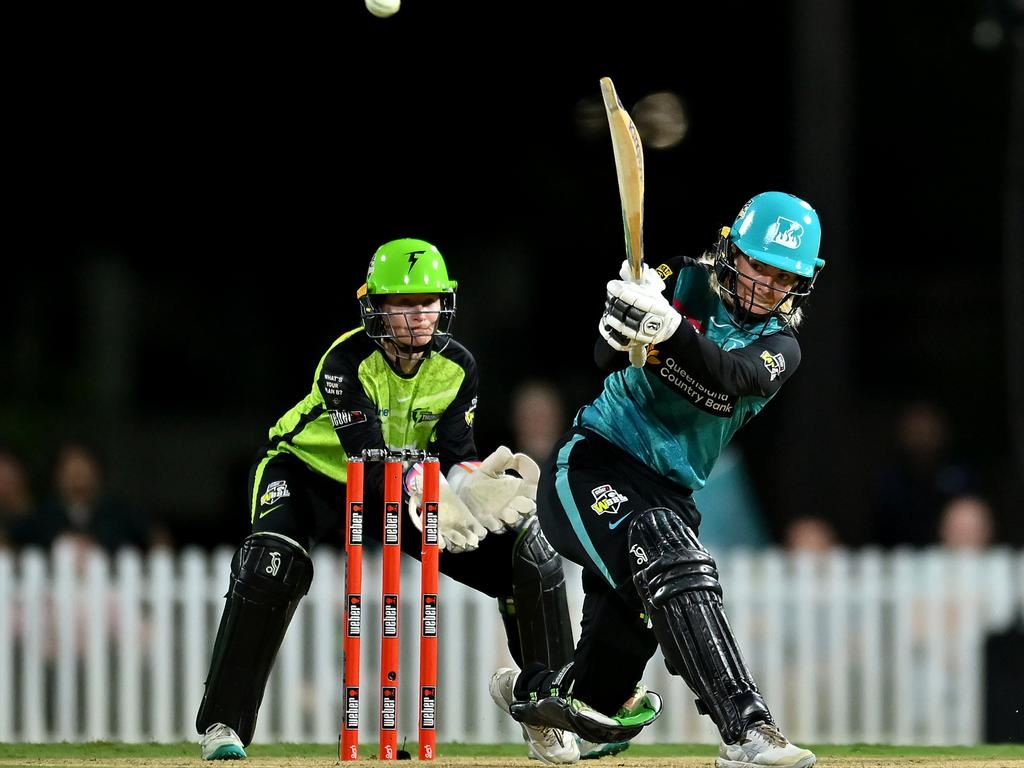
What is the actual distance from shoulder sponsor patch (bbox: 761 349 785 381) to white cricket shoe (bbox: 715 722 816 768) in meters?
0.99

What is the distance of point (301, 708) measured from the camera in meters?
10.1

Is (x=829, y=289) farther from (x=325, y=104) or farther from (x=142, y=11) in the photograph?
(x=142, y=11)

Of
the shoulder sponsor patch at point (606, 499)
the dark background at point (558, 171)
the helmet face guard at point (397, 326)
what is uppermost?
the dark background at point (558, 171)

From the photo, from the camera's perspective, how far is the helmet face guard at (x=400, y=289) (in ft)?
21.6

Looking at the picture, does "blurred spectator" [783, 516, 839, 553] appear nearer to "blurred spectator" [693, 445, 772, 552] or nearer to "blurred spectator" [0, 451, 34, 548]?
"blurred spectator" [693, 445, 772, 552]

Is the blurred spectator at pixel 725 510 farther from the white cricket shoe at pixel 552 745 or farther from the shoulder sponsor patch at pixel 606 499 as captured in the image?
the shoulder sponsor patch at pixel 606 499

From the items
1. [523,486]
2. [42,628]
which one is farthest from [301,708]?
[523,486]

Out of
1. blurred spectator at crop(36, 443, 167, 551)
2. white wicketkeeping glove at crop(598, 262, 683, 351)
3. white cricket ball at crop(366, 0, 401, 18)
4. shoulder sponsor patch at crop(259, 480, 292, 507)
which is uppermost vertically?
white cricket ball at crop(366, 0, 401, 18)

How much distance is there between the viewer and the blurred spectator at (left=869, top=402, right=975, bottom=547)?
37.0 feet

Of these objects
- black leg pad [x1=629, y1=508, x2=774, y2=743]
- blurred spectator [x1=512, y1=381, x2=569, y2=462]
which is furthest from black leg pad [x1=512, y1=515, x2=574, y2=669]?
blurred spectator [x1=512, y1=381, x2=569, y2=462]

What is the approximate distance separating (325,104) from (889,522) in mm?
5748

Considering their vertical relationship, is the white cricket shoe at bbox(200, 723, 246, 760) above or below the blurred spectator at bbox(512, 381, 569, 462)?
below

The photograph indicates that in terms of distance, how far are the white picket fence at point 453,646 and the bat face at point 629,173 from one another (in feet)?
15.5

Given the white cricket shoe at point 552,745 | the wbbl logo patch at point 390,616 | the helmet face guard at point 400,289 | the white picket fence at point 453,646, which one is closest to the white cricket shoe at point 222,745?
the wbbl logo patch at point 390,616
